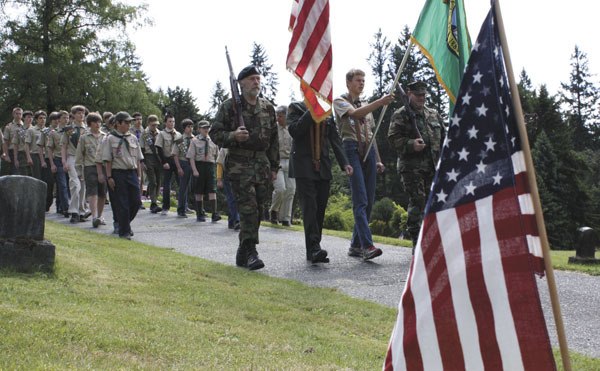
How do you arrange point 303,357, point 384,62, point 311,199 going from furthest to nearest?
point 384,62 < point 311,199 < point 303,357

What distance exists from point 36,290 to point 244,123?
322 cm

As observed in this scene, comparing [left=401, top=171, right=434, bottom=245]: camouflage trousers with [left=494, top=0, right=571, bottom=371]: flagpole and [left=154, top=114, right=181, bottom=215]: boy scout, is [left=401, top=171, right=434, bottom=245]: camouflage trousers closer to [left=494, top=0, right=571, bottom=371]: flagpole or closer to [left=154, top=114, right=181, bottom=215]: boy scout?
[left=494, top=0, right=571, bottom=371]: flagpole

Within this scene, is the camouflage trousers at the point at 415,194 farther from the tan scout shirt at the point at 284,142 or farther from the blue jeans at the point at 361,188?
the tan scout shirt at the point at 284,142

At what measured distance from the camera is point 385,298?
22.6ft

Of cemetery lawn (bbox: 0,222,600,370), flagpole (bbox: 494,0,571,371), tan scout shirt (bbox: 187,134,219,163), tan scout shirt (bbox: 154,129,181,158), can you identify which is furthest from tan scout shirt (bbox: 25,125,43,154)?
flagpole (bbox: 494,0,571,371)

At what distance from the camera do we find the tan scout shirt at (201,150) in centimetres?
1573

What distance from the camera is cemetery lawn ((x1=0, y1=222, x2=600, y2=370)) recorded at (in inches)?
171

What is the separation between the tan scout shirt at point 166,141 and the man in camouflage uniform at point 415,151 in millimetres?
8559

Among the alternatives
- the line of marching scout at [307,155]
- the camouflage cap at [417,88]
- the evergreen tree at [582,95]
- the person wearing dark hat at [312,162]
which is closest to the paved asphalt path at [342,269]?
the line of marching scout at [307,155]

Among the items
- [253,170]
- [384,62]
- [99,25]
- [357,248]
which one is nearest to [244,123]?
[253,170]

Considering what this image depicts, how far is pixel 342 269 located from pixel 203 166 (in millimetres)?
8001

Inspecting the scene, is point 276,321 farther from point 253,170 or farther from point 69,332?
point 253,170

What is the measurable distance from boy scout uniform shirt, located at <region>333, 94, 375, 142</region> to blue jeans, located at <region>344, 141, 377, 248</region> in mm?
130

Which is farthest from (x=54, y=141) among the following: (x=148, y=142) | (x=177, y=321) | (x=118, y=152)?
(x=177, y=321)
